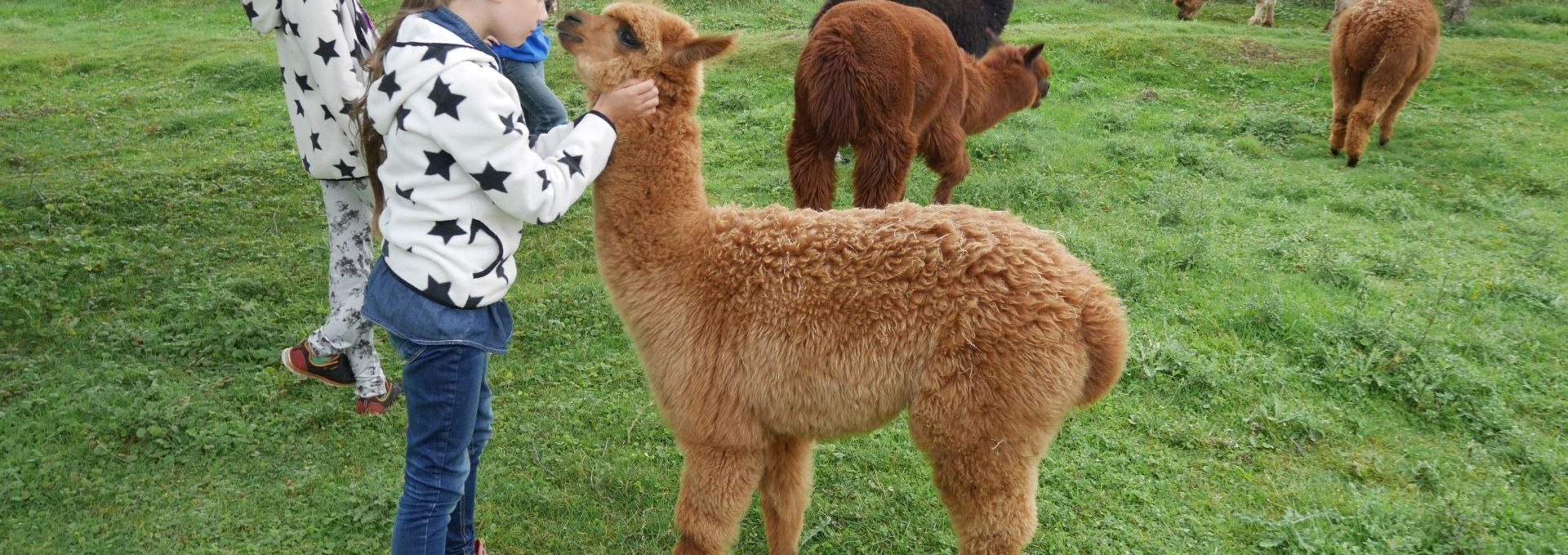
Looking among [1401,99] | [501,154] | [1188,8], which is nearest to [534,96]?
[501,154]

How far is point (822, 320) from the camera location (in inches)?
90.4

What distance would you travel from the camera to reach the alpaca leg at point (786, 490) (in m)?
2.69

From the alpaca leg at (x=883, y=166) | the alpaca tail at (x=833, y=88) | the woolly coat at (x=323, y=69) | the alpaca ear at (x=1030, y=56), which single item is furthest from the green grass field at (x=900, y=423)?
the alpaca tail at (x=833, y=88)

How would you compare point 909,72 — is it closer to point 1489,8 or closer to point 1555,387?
point 1555,387

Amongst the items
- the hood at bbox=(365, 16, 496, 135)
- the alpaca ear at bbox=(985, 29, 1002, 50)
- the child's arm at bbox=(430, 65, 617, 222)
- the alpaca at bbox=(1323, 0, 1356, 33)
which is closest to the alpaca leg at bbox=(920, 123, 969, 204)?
the alpaca ear at bbox=(985, 29, 1002, 50)

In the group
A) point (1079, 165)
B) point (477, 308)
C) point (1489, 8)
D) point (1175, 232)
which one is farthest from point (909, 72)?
point (1489, 8)

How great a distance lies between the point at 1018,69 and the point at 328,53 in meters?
4.67

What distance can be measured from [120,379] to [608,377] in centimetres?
210

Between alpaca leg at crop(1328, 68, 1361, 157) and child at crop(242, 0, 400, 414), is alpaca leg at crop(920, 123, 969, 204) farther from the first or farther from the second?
alpaca leg at crop(1328, 68, 1361, 157)

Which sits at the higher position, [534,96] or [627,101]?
[627,101]

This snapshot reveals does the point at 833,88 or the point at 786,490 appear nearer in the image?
the point at 786,490

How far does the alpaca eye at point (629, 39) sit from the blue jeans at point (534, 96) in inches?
60.6

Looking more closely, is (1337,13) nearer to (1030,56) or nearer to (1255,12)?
(1255,12)

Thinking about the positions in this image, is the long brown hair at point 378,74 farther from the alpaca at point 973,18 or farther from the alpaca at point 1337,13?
the alpaca at point 1337,13
